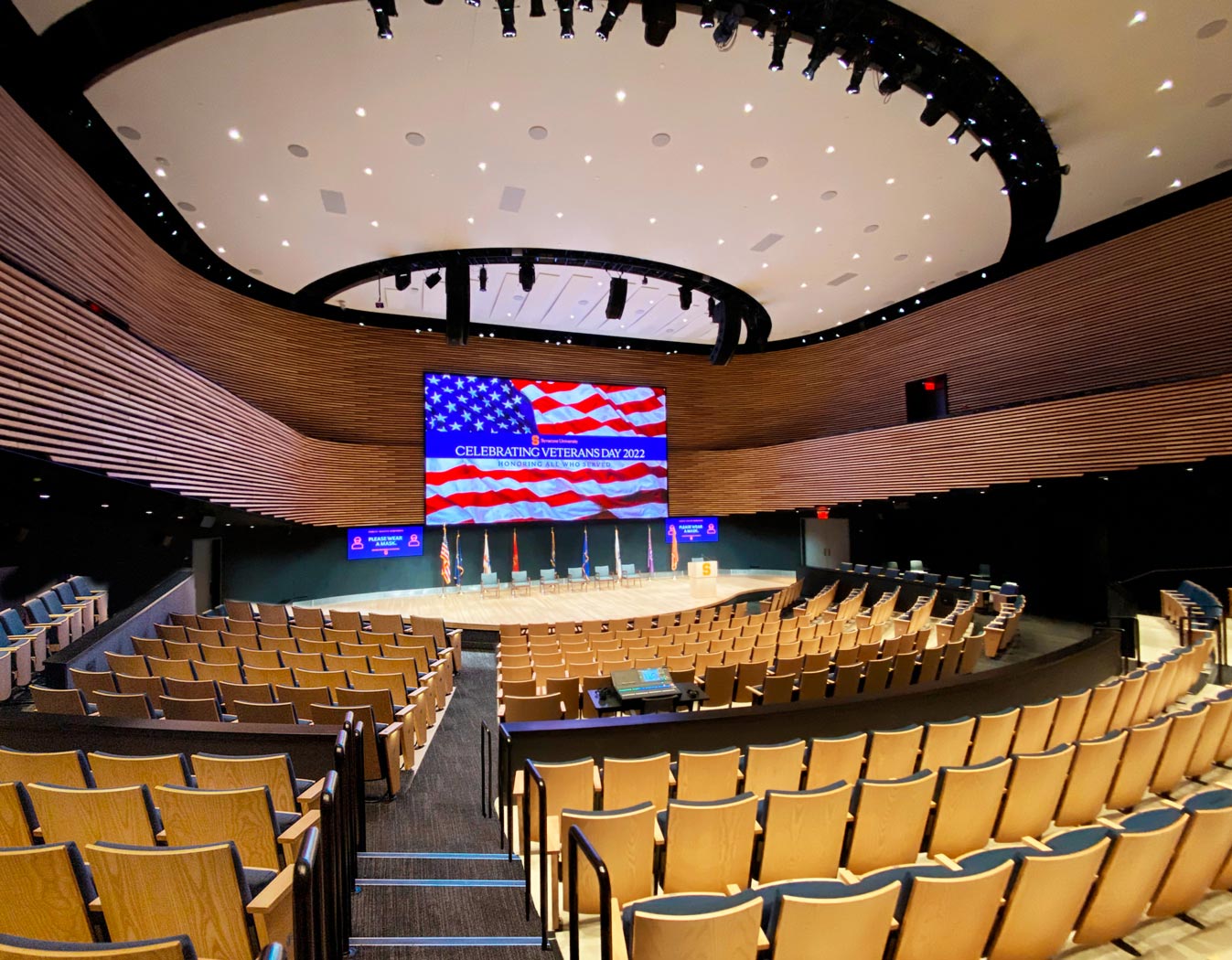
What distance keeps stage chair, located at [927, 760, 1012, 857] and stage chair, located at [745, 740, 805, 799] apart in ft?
2.51

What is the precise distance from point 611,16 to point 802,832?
21.1 ft

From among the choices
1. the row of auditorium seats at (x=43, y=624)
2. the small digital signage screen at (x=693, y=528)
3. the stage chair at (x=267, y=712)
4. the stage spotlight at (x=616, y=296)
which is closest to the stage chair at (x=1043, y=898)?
the stage chair at (x=267, y=712)

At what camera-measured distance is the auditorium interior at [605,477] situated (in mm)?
2529

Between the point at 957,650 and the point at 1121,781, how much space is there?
379 cm

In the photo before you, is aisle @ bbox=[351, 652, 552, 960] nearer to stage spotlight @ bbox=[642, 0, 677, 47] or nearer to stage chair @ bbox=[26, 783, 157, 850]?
stage chair @ bbox=[26, 783, 157, 850]

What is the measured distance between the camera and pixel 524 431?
16.0 metres

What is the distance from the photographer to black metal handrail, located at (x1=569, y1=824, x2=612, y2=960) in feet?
6.15

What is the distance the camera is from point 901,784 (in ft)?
9.56

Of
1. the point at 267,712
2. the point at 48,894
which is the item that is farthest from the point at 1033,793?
the point at 267,712

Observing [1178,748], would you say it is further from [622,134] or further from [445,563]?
[445,563]

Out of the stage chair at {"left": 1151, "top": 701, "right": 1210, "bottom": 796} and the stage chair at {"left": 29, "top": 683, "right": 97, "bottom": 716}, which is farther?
the stage chair at {"left": 29, "top": 683, "right": 97, "bottom": 716}

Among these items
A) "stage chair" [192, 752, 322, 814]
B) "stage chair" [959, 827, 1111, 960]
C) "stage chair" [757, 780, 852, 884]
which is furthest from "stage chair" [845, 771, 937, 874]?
"stage chair" [192, 752, 322, 814]

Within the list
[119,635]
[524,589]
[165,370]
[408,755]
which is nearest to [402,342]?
[524,589]

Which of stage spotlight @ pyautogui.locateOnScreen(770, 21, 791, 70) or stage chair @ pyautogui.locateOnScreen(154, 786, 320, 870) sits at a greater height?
stage spotlight @ pyautogui.locateOnScreen(770, 21, 791, 70)
